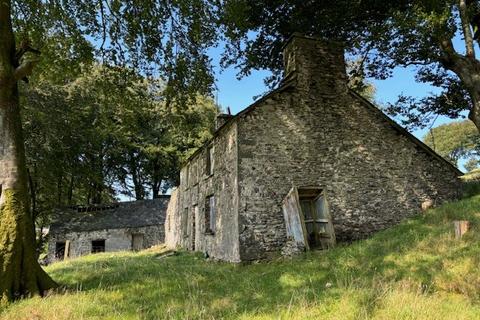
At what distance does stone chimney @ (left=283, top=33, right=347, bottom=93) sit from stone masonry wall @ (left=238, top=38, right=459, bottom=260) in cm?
4

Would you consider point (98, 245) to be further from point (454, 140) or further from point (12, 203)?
point (454, 140)

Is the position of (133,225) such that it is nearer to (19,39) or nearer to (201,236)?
(201,236)

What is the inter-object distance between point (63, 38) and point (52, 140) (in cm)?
1731

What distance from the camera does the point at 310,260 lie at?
411 inches

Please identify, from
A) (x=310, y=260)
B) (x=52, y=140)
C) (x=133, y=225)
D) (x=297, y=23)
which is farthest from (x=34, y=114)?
(x=310, y=260)

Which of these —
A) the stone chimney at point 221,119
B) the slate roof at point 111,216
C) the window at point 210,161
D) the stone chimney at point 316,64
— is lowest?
the slate roof at point 111,216

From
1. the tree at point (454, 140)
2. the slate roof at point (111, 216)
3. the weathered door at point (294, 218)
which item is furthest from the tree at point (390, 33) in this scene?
the tree at point (454, 140)

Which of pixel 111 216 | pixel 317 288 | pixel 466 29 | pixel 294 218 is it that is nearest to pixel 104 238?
pixel 111 216

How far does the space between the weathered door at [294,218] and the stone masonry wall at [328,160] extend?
314mm

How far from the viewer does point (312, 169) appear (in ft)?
44.8

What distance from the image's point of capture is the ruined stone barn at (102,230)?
28.9m

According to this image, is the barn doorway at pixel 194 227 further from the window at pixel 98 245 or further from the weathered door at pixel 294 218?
the window at pixel 98 245

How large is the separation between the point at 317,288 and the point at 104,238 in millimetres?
25522

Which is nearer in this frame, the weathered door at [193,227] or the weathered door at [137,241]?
the weathered door at [193,227]
